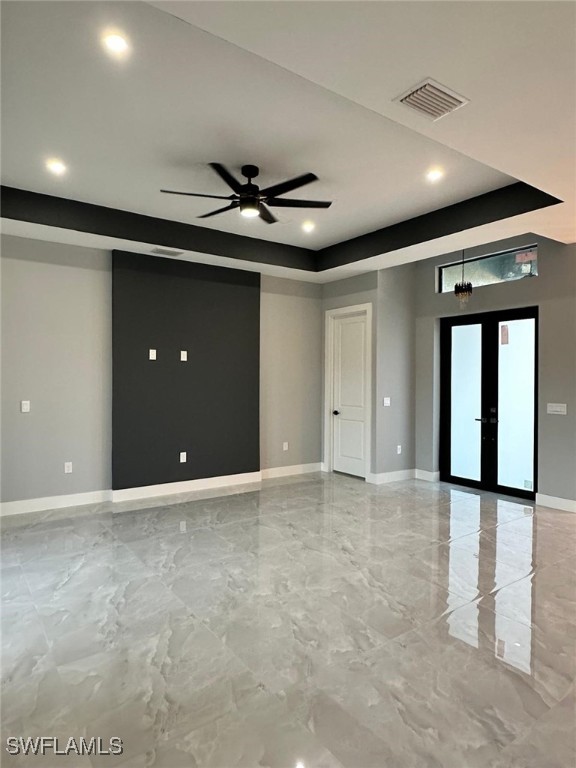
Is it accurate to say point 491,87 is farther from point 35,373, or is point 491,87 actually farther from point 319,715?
point 35,373

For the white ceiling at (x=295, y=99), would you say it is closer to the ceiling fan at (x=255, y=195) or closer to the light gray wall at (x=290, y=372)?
the ceiling fan at (x=255, y=195)

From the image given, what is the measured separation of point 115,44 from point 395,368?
16.7ft

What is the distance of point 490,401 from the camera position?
5902 mm

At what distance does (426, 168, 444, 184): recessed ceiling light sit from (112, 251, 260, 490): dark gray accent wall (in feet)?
9.79

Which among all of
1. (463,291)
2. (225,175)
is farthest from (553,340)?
(225,175)

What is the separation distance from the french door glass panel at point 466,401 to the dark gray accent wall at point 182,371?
2.78 meters

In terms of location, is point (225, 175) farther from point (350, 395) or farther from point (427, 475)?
point (427, 475)

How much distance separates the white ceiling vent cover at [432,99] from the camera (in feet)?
7.40

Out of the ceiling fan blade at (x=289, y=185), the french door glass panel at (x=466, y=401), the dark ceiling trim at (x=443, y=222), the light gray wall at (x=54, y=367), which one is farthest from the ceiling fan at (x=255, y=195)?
the french door glass panel at (x=466, y=401)

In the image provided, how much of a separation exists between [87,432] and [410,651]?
13.8 ft

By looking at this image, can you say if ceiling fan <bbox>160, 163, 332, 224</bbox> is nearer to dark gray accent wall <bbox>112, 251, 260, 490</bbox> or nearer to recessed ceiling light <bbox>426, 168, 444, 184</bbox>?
recessed ceiling light <bbox>426, 168, 444, 184</bbox>

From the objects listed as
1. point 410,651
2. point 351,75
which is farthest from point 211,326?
point 410,651

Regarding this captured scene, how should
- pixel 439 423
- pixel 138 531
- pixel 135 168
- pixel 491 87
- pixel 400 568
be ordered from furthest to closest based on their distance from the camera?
pixel 439 423 → pixel 138 531 → pixel 135 168 → pixel 400 568 → pixel 491 87

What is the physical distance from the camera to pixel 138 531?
4.35 metres
